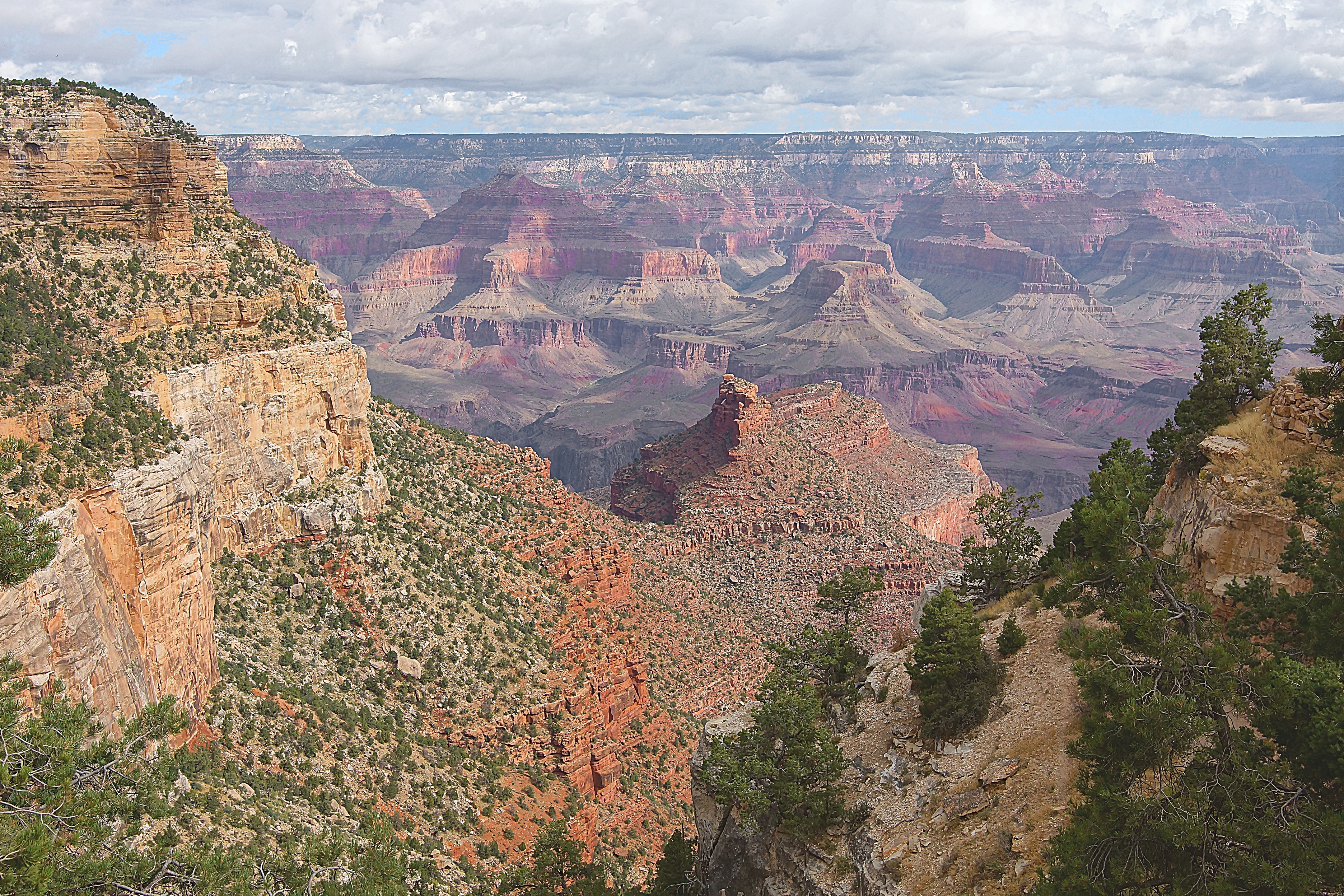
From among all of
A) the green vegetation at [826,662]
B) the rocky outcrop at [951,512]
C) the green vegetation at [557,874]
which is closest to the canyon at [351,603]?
the green vegetation at [826,662]

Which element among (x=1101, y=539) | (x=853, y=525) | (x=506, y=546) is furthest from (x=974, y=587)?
(x=853, y=525)

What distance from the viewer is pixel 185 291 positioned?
127ft

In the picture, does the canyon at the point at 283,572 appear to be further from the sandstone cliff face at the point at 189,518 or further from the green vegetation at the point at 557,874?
the green vegetation at the point at 557,874

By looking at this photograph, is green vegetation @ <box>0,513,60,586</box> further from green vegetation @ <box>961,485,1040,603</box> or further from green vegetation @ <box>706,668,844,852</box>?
green vegetation @ <box>961,485,1040,603</box>

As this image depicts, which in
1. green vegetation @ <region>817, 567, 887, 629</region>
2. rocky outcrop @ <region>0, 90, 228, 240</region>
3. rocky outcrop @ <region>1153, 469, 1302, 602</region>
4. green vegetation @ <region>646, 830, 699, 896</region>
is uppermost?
rocky outcrop @ <region>0, 90, 228, 240</region>

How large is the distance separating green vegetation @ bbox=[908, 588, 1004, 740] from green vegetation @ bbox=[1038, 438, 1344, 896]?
3.43 meters

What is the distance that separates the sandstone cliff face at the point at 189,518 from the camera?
78.2ft

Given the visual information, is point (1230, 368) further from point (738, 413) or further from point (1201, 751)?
point (738, 413)

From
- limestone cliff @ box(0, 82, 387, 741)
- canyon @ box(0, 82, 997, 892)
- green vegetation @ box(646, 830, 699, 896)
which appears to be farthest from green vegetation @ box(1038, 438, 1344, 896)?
limestone cliff @ box(0, 82, 387, 741)

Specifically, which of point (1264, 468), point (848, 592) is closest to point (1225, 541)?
point (1264, 468)

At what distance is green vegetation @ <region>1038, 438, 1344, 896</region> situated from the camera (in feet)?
60.2

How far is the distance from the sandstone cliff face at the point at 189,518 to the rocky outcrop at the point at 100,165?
22.2 ft

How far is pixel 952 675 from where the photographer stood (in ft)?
92.3

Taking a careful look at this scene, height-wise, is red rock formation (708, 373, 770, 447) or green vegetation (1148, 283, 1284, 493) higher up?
green vegetation (1148, 283, 1284, 493)
